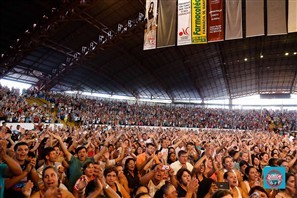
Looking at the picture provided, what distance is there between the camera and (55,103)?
979 inches

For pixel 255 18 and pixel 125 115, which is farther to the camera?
pixel 125 115

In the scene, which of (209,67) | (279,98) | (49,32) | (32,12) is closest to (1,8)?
(32,12)

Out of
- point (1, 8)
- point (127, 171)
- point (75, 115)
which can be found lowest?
point (127, 171)

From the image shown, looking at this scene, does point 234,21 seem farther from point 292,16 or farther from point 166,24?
point 166,24

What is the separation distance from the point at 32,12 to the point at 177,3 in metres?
12.2

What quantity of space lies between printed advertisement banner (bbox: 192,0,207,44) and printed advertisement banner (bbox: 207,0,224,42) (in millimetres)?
165

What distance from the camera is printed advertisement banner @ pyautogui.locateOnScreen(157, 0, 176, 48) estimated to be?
10.3 m

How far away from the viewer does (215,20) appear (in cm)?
958

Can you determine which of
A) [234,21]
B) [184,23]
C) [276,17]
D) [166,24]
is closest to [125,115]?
[166,24]

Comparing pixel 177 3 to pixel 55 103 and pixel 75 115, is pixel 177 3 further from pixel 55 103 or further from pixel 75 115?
pixel 55 103

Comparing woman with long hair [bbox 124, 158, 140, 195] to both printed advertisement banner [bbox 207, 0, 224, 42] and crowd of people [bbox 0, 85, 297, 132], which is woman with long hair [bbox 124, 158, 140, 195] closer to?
printed advertisement banner [bbox 207, 0, 224, 42]

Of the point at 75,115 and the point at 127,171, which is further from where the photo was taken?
the point at 75,115

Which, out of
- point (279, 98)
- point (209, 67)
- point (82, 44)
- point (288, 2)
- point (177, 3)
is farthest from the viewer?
point (279, 98)

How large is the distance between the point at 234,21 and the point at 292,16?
1.92m
